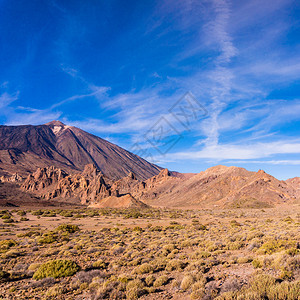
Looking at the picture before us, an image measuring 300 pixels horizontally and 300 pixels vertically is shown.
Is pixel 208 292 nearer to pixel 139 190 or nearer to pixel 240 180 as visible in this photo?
pixel 240 180

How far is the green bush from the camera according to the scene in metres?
10.4

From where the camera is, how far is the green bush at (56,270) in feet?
34.1

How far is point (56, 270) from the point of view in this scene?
10797 mm

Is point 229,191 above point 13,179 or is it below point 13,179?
above

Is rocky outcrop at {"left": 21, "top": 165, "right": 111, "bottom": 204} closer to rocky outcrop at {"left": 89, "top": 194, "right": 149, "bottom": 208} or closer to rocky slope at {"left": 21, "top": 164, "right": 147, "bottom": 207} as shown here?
rocky slope at {"left": 21, "top": 164, "right": 147, "bottom": 207}

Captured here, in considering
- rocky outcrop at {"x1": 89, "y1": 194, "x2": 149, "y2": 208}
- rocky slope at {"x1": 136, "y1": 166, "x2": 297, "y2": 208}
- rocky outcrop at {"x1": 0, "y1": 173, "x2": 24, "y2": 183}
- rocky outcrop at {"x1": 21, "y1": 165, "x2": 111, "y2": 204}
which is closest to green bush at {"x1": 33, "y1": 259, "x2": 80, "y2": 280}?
rocky outcrop at {"x1": 89, "y1": 194, "x2": 149, "y2": 208}

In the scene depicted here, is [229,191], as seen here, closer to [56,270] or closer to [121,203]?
[121,203]

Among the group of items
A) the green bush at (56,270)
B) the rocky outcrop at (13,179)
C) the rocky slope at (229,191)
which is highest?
the rocky slope at (229,191)

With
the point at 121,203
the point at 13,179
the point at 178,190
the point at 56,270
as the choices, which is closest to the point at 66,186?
the point at 13,179

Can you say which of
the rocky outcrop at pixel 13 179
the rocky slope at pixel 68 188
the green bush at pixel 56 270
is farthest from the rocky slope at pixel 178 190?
the green bush at pixel 56 270

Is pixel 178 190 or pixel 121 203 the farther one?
pixel 178 190

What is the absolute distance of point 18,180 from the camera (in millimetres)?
147500

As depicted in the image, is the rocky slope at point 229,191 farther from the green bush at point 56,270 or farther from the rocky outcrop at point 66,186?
the green bush at point 56,270

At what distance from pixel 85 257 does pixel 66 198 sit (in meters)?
117
